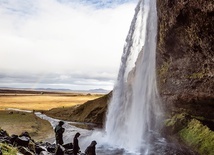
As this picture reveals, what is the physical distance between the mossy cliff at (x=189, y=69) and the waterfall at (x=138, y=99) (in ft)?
9.21

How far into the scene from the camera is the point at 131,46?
45438 mm

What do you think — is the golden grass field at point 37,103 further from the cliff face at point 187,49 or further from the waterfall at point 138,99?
the cliff face at point 187,49

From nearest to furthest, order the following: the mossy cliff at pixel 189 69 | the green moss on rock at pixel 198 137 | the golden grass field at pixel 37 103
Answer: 1. the green moss on rock at pixel 198 137
2. the mossy cliff at pixel 189 69
3. the golden grass field at pixel 37 103

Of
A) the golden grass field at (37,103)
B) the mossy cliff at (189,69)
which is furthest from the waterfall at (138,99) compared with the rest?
the golden grass field at (37,103)

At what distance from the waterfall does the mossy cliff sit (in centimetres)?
281

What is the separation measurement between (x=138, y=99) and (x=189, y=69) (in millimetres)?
11358

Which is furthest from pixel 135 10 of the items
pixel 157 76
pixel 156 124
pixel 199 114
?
pixel 199 114

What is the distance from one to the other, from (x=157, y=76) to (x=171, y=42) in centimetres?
750

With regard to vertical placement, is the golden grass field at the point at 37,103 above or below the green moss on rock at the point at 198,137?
below

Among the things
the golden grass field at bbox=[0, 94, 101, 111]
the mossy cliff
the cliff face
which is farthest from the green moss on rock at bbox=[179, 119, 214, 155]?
the golden grass field at bbox=[0, 94, 101, 111]

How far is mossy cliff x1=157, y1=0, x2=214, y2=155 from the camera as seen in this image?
23422 millimetres

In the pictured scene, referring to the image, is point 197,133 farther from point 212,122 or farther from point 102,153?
point 102,153

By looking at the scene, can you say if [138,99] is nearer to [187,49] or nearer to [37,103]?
[187,49]

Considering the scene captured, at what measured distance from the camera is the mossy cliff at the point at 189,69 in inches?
922
